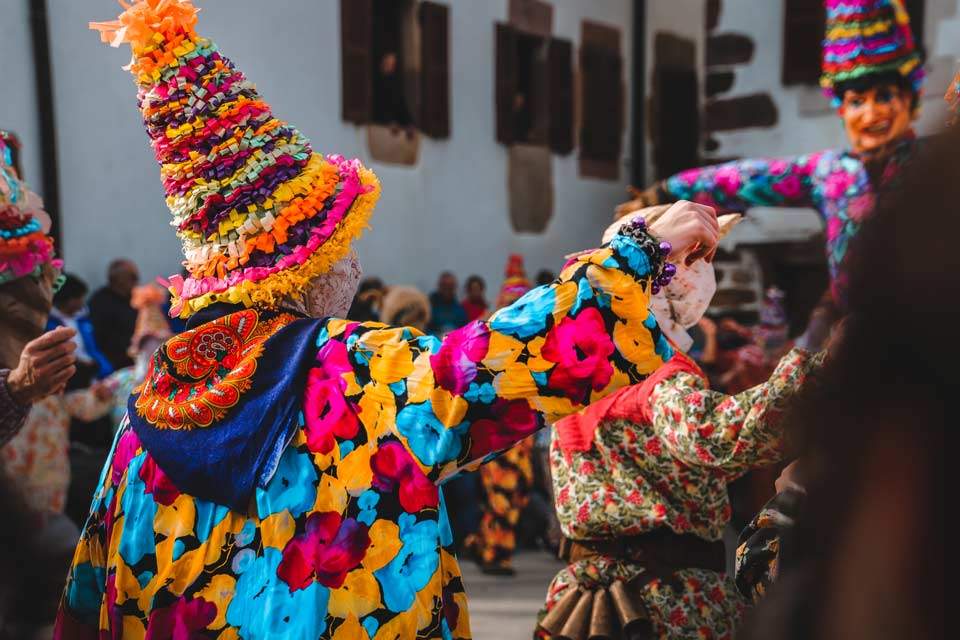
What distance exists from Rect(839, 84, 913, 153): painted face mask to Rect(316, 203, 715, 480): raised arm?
3.29m

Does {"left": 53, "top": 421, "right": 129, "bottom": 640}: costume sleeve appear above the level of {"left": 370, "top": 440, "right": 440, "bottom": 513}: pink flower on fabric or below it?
below

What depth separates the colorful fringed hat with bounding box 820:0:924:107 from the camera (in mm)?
4859

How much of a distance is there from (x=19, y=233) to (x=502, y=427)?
1.86 meters

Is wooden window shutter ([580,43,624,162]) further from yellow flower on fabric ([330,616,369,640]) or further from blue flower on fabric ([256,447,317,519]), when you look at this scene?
yellow flower on fabric ([330,616,369,640])

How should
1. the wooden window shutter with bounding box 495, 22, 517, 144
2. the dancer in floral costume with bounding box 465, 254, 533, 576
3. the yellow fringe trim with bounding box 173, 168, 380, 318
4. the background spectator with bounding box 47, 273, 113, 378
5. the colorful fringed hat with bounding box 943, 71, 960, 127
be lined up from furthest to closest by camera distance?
1. the wooden window shutter with bounding box 495, 22, 517, 144
2. the dancer in floral costume with bounding box 465, 254, 533, 576
3. the background spectator with bounding box 47, 273, 113, 378
4. the yellow fringe trim with bounding box 173, 168, 380, 318
5. the colorful fringed hat with bounding box 943, 71, 960, 127

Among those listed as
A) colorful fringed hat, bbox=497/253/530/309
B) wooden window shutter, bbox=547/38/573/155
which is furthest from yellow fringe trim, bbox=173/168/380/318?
wooden window shutter, bbox=547/38/573/155

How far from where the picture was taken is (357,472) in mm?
2029

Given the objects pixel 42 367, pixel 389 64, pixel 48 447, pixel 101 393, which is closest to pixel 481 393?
pixel 42 367

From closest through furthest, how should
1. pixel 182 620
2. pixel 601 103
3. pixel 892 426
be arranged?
pixel 892 426, pixel 182 620, pixel 601 103

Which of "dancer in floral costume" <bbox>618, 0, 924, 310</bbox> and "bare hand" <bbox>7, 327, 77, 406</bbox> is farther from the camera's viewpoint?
"dancer in floral costume" <bbox>618, 0, 924, 310</bbox>

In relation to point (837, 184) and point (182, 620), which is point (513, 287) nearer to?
point (837, 184)

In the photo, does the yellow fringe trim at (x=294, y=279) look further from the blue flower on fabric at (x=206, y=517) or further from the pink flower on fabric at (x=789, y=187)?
the pink flower on fabric at (x=789, y=187)

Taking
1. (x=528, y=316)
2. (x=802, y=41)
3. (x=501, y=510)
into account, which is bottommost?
(x=501, y=510)

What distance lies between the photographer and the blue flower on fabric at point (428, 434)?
194cm
